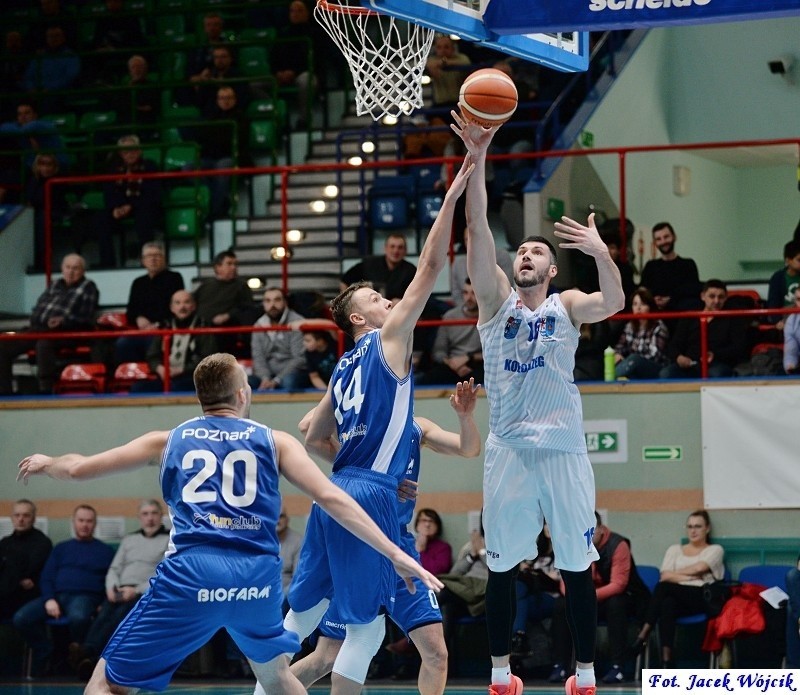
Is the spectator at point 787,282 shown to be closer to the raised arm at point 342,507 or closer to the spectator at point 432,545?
the spectator at point 432,545

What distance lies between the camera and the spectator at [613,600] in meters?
12.2

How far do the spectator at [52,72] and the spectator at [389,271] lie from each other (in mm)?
7107

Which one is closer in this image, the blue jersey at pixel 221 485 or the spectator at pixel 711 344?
the blue jersey at pixel 221 485

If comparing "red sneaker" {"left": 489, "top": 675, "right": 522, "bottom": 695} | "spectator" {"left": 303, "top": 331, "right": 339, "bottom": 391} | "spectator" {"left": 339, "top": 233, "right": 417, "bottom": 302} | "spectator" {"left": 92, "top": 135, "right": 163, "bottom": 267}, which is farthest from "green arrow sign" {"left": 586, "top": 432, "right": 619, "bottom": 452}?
"spectator" {"left": 92, "top": 135, "right": 163, "bottom": 267}

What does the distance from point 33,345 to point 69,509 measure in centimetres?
259

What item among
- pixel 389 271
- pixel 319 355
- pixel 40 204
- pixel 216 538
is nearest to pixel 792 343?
pixel 389 271

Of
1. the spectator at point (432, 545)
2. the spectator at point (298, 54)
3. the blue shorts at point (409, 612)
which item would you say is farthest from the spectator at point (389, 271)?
the blue shorts at point (409, 612)

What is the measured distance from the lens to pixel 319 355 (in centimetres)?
1393

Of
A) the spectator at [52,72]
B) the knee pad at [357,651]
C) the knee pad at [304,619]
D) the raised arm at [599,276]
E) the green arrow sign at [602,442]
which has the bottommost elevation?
the knee pad at [357,651]

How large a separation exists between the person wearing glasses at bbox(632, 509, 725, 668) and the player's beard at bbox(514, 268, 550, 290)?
16.1 feet

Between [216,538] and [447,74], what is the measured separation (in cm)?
1210

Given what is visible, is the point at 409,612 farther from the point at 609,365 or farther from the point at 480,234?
the point at 609,365

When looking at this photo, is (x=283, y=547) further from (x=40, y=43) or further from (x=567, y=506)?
(x=40, y=43)

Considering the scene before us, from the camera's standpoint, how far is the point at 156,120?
63.1 ft
